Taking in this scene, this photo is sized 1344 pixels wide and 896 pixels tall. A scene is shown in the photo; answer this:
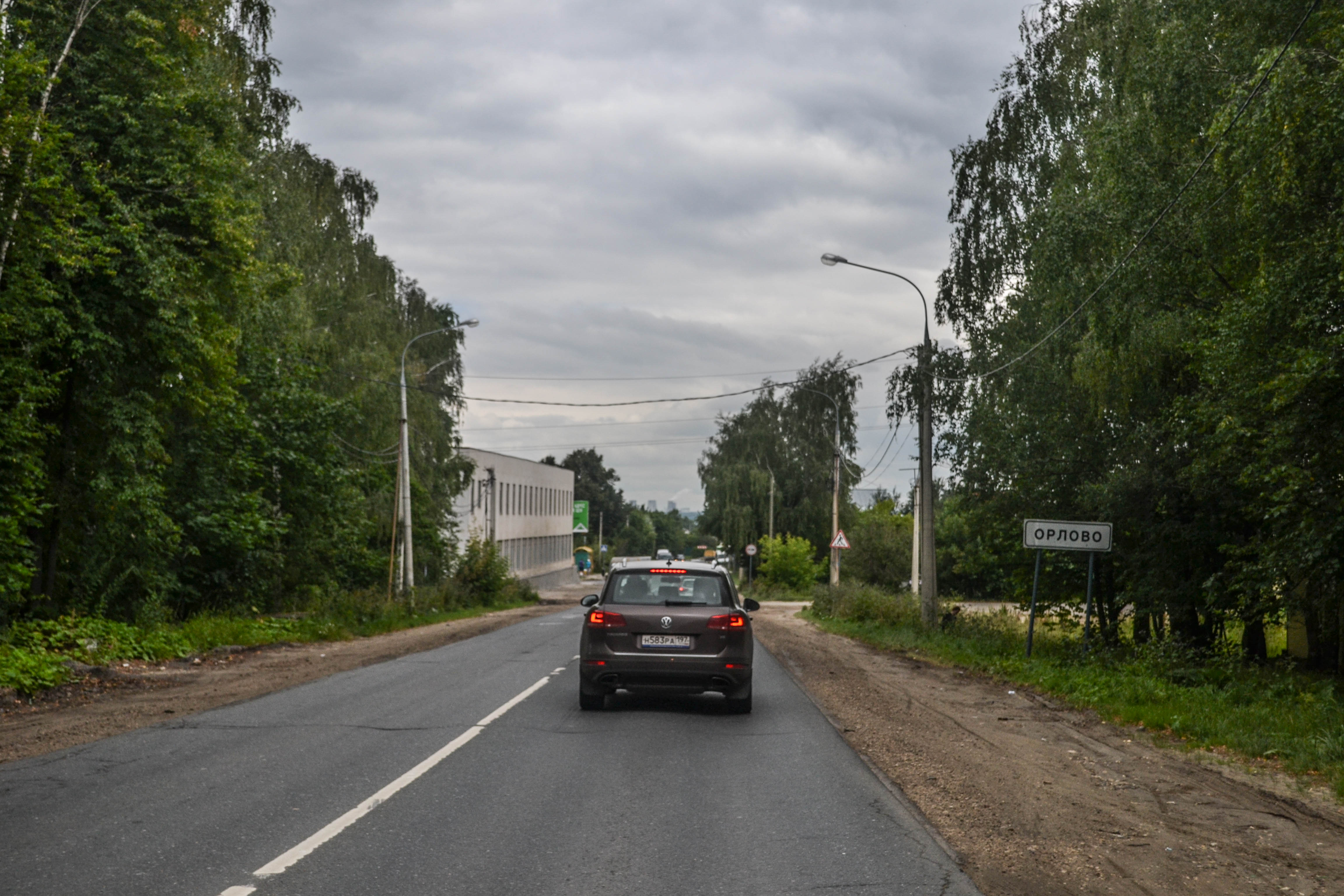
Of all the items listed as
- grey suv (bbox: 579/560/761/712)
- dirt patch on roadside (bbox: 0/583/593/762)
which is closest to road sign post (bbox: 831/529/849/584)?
dirt patch on roadside (bbox: 0/583/593/762)

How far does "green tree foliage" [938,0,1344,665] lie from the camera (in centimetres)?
1227

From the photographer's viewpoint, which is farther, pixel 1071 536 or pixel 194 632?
pixel 194 632

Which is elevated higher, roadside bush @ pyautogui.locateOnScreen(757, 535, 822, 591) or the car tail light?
the car tail light

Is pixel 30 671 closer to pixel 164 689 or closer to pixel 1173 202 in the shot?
pixel 164 689

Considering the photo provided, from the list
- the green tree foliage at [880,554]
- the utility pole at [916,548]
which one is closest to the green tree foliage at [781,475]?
the green tree foliage at [880,554]

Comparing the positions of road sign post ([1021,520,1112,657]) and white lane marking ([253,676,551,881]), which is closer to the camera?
white lane marking ([253,676,551,881])

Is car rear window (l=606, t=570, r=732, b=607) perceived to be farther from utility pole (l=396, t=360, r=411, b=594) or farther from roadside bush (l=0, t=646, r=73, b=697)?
utility pole (l=396, t=360, r=411, b=594)

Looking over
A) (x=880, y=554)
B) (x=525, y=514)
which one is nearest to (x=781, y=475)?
(x=880, y=554)

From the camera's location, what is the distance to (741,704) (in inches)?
476

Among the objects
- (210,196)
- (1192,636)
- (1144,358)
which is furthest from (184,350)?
(1192,636)

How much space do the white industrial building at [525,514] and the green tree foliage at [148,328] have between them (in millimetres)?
24265

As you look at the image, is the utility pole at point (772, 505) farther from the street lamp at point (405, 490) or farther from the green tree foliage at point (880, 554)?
the street lamp at point (405, 490)

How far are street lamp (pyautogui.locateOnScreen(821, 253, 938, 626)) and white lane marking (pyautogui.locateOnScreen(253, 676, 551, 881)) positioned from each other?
16371mm

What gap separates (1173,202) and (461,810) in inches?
497
